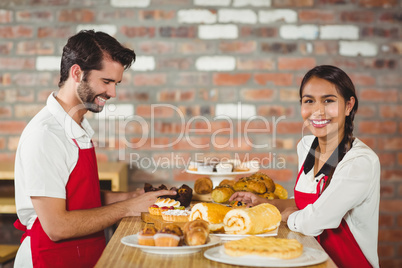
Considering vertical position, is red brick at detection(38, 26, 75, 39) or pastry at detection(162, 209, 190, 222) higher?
Answer: red brick at detection(38, 26, 75, 39)

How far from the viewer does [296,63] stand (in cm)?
352

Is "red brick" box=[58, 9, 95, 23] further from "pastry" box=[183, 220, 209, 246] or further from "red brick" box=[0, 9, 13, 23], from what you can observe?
"pastry" box=[183, 220, 209, 246]

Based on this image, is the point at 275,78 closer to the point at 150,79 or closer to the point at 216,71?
the point at 216,71

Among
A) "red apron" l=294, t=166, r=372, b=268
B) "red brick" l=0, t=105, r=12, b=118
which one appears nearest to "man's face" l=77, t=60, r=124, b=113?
"red apron" l=294, t=166, r=372, b=268

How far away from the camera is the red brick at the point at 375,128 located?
3549mm

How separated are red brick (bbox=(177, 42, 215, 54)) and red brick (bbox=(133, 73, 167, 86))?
0.74 feet

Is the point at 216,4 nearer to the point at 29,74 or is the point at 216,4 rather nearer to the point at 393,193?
the point at 29,74

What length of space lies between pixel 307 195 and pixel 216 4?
1.80m

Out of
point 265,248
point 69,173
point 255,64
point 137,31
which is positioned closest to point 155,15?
point 137,31

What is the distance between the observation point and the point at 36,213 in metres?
2.02

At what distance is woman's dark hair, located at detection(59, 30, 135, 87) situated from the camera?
2236 millimetres

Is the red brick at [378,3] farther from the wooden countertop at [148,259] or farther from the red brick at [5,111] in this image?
the red brick at [5,111]

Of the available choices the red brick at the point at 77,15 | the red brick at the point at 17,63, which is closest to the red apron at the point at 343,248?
the red brick at the point at 77,15

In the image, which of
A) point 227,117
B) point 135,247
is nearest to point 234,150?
point 227,117
